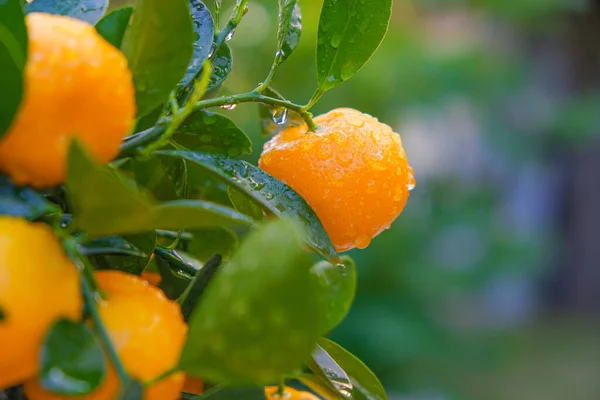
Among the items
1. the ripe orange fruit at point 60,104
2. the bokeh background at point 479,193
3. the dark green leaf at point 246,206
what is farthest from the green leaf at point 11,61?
the bokeh background at point 479,193

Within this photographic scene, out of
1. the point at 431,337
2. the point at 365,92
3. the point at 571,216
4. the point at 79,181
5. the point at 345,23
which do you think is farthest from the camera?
the point at 571,216

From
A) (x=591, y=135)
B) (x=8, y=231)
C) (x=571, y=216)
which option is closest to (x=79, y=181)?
(x=8, y=231)

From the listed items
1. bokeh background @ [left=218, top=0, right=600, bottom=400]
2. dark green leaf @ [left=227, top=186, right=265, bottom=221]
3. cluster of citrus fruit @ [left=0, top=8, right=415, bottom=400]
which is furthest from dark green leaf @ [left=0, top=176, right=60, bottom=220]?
bokeh background @ [left=218, top=0, right=600, bottom=400]

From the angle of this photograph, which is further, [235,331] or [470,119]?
[470,119]

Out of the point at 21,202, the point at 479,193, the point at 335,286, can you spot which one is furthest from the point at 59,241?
the point at 479,193

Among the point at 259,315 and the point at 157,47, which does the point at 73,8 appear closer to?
the point at 157,47

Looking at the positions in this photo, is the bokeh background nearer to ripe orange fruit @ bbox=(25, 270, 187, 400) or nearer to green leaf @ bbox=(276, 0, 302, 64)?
green leaf @ bbox=(276, 0, 302, 64)

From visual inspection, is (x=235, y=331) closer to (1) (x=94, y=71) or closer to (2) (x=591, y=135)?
(1) (x=94, y=71)
